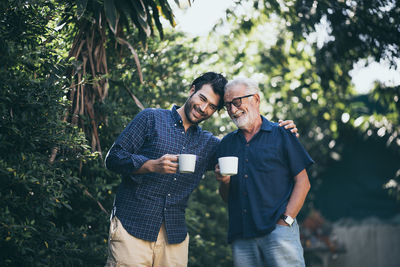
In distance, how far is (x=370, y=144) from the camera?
878 cm

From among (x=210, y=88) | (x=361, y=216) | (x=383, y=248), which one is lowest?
(x=383, y=248)

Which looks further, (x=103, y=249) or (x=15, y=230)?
(x=103, y=249)

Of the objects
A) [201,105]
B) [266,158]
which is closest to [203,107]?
[201,105]

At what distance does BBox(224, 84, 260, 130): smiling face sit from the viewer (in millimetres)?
3057

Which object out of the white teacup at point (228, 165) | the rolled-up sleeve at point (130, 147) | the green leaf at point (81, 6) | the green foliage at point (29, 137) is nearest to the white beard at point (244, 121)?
the white teacup at point (228, 165)

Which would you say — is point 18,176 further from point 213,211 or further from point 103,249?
point 213,211

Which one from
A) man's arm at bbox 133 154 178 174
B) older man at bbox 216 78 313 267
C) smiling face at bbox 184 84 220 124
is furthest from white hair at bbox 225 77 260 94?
man's arm at bbox 133 154 178 174

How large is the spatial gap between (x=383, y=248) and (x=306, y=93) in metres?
3.47

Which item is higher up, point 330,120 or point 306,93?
point 306,93

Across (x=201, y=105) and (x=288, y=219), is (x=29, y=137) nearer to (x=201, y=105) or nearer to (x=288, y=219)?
(x=201, y=105)

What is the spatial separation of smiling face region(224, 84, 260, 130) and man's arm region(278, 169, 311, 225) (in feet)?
1.82

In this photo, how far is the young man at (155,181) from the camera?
Answer: 2.73 metres

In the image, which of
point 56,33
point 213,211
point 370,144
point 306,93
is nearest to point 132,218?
point 56,33

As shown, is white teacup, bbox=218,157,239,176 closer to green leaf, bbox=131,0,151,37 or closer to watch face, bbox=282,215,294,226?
watch face, bbox=282,215,294,226
